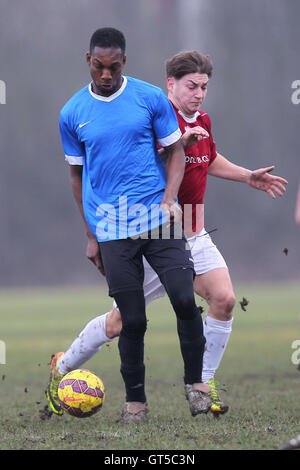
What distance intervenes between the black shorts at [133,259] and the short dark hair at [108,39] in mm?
1105

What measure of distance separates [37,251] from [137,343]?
33401 millimetres

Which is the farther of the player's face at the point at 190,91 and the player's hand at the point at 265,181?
the player's hand at the point at 265,181

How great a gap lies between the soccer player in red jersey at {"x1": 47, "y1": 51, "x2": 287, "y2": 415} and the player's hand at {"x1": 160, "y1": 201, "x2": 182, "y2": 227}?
58 cm

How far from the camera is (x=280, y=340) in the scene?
40.9 ft

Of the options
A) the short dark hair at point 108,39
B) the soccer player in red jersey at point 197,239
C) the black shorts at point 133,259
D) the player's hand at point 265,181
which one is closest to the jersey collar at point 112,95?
the short dark hair at point 108,39

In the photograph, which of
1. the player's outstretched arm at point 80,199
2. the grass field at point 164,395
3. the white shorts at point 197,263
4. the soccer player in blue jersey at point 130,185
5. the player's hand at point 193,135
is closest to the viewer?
the grass field at point 164,395

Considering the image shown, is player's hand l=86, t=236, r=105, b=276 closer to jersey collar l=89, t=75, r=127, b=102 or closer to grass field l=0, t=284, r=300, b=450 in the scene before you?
jersey collar l=89, t=75, r=127, b=102

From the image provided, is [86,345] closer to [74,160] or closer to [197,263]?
[197,263]

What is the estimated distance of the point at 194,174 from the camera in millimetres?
A: 5629

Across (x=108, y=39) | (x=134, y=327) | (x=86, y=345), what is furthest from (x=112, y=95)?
(x=86, y=345)

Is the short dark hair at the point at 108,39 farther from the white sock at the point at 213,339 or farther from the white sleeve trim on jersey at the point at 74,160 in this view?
the white sock at the point at 213,339

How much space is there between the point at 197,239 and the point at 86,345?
102cm

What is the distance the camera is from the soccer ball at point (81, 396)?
516cm
